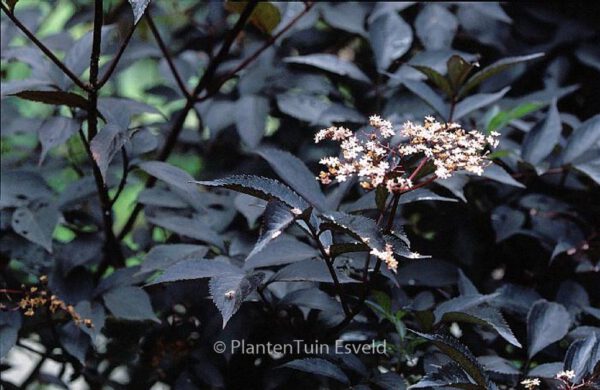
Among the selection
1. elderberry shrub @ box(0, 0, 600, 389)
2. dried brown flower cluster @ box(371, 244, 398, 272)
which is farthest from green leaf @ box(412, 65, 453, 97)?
dried brown flower cluster @ box(371, 244, 398, 272)

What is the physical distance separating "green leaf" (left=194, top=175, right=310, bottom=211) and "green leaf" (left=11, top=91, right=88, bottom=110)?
29 cm

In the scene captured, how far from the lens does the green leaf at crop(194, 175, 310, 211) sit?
812 mm

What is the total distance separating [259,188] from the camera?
0.83 meters

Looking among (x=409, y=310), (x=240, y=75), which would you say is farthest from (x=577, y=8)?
(x=409, y=310)

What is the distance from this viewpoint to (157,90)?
156cm

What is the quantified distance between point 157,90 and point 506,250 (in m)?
0.75

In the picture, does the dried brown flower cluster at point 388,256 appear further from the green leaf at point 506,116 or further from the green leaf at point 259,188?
the green leaf at point 506,116

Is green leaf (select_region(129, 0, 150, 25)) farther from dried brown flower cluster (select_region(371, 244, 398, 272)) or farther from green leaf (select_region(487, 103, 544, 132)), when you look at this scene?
green leaf (select_region(487, 103, 544, 132))

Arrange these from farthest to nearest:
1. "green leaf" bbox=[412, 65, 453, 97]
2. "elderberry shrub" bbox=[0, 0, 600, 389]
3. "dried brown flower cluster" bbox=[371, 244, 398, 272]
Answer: "green leaf" bbox=[412, 65, 453, 97] → "elderberry shrub" bbox=[0, 0, 600, 389] → "dried brown flower cluster" bbox=[371, 244, 398, 272]

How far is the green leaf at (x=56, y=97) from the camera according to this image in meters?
1.01

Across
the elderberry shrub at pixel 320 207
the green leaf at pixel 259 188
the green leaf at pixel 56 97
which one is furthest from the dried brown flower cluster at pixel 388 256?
the green leaf at pixel 56 97

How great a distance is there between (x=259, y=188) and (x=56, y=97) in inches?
14.3

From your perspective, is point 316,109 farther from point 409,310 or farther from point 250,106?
point 409,310

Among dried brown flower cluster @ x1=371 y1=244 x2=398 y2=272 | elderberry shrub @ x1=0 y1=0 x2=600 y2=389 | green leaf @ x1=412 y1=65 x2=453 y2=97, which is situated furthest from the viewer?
green leaf @ x1=412 y1=65 x2=453 y2=97
